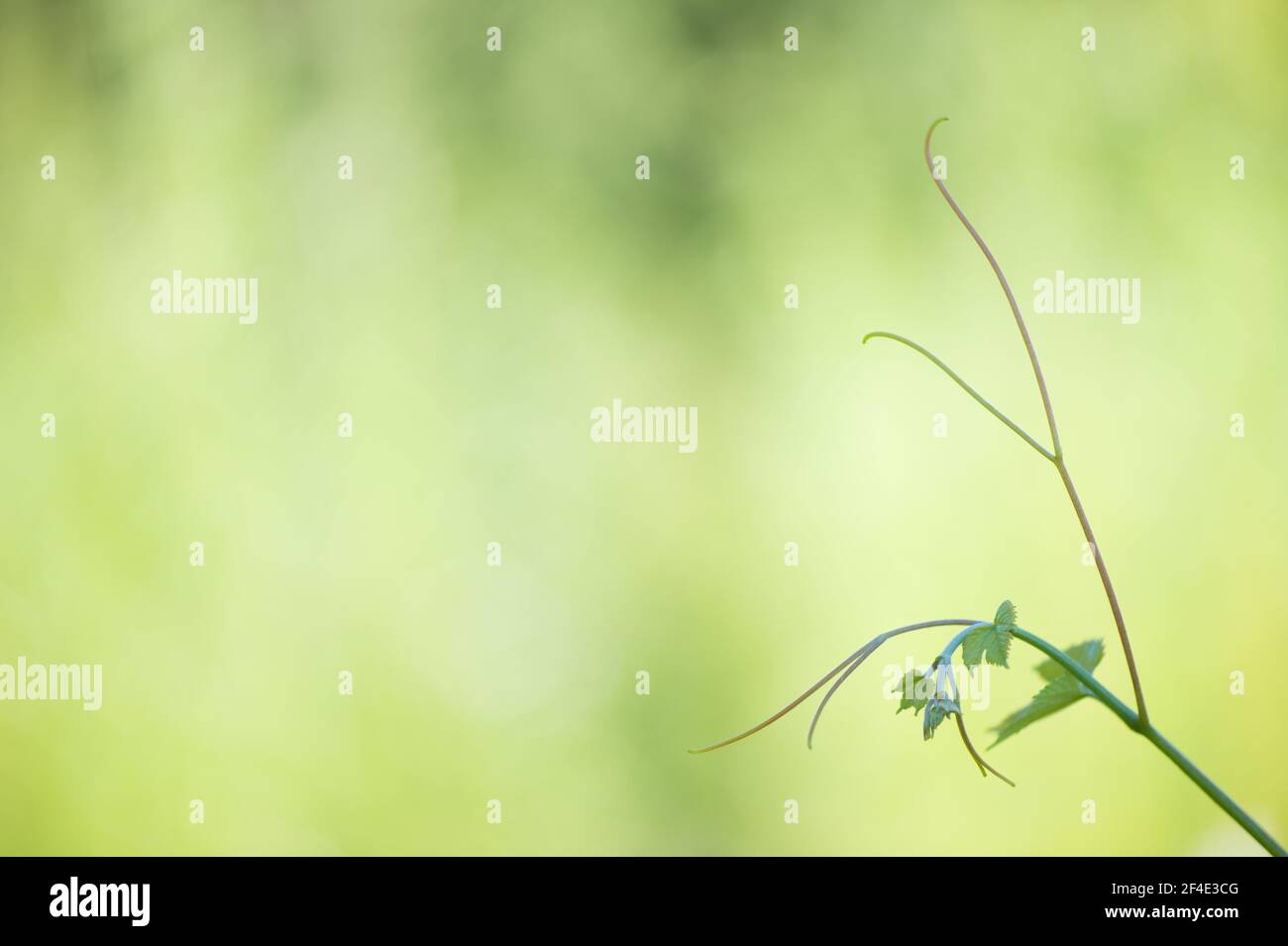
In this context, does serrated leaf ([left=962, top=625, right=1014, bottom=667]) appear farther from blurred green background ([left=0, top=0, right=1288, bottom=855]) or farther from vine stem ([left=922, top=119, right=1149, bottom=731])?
blurred green background ([left=0, top=0, right=1288, bottom=855])

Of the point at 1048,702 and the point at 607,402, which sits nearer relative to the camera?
the point at 1048,702

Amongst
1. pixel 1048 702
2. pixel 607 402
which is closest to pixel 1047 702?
pixel 1048 702

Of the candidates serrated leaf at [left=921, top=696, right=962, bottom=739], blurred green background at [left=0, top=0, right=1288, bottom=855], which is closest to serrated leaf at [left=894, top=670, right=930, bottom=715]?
serrated leaf at [left=921, top=696, right=962, bottom=739]

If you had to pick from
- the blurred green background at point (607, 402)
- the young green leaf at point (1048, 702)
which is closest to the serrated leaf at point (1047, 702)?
the young green leaf at point (1048, 702)

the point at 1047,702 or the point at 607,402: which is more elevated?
the point at 607,402

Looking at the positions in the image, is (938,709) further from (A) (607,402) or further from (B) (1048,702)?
(A) (607,402)

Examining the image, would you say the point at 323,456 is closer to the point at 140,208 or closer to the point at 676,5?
the point at 140,208

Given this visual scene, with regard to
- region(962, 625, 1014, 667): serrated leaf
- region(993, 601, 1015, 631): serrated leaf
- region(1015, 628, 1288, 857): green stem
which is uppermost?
region(993, 601, 1015, 631): serrated leaf
